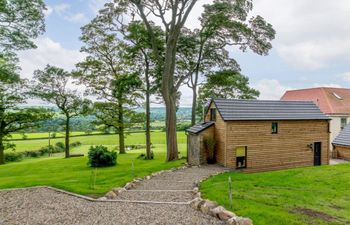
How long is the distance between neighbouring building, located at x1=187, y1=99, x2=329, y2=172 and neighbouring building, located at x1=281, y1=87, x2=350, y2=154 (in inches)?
317

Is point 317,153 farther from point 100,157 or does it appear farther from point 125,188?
point 100,157

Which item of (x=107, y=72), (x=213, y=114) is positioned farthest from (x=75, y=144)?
(x=213, y=114)

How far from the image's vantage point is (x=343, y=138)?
25.1 meters

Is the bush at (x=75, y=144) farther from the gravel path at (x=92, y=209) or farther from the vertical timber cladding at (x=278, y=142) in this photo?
the gravel path at (x=92, y=209)

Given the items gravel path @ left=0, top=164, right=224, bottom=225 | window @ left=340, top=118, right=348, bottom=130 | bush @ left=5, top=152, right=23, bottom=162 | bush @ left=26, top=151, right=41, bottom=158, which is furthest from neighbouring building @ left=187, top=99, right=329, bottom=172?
bush @ left=26, top=151, right=41, bottom=158

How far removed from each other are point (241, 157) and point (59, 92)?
22137 millimetres

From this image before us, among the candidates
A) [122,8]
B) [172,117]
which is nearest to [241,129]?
[172,117]

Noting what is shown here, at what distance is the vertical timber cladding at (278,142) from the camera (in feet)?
58.3

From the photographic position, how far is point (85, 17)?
2519cm

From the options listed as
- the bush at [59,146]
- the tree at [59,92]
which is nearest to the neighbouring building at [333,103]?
the tree at [59,92]

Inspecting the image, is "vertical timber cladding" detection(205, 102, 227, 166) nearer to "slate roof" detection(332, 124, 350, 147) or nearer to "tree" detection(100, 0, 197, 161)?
"tree" detection(100, 0, 197, 161)

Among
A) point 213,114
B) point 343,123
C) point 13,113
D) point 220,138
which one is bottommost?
point 220,138

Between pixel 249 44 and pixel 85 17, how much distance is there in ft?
49.3

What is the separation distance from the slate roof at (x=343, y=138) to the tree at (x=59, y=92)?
25866 millimetres
